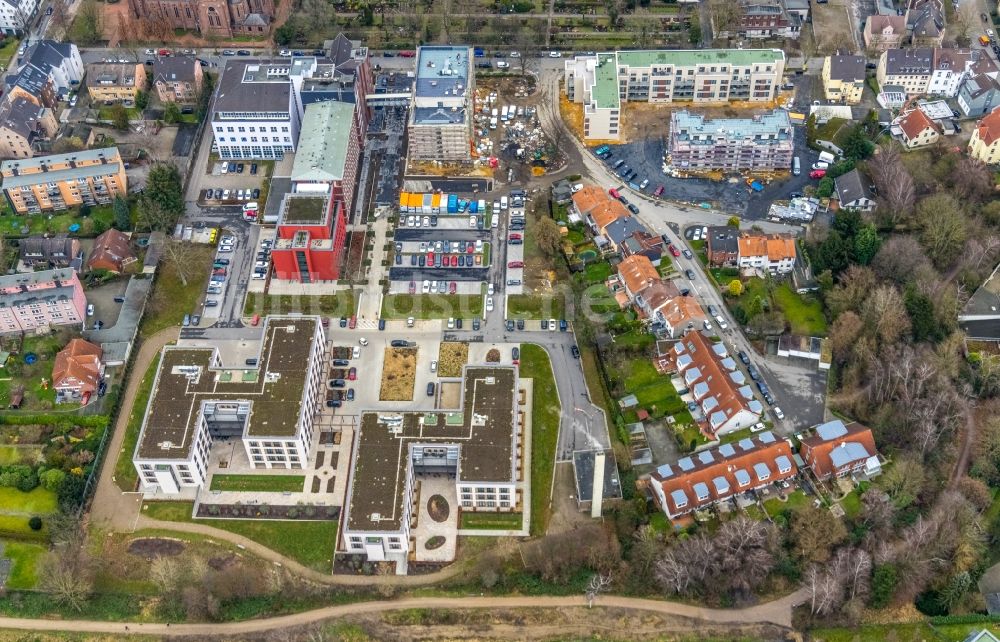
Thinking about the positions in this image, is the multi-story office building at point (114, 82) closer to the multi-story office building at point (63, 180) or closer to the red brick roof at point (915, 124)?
the multi-story office building at point (63, 180)

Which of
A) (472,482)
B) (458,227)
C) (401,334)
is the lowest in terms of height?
(472,482)

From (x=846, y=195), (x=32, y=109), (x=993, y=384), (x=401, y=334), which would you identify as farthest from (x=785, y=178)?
(x=32, y=109)

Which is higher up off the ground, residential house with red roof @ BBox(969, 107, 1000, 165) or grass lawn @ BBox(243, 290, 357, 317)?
residential house with red roof @ BBox(969, 107, 1000, 165)

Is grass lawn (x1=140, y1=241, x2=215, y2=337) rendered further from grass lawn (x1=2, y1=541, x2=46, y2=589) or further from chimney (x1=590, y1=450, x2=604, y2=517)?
chimney (x1=590, y1=450, x2=604, y2=517)

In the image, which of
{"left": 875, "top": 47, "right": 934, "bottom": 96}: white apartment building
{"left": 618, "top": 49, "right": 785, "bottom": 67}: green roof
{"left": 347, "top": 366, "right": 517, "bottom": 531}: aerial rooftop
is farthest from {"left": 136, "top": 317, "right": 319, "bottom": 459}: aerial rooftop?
{"left": 875, "top": 47, "right": 934, "bottom": 96}: white apartment building

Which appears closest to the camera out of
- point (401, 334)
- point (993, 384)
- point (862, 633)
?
point (862, 633)

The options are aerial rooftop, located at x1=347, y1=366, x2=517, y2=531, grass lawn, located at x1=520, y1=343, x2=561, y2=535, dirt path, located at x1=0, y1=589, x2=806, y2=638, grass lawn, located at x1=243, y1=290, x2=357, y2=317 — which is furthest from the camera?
grass lawn, located at x1=243, y1=290, x2=357, y2=317

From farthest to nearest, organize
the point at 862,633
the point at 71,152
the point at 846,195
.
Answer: the point at 71,152, the point at 846,195, the point at 862,633

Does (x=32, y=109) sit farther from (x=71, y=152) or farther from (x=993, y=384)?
(x=993, y=384)
